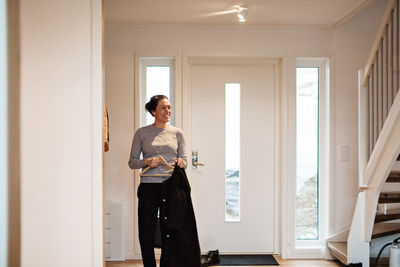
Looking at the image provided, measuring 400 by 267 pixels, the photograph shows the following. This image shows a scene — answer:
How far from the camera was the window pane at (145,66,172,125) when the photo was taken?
4133mm

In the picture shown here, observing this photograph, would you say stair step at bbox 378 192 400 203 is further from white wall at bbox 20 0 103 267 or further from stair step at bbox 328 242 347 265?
white wall at bbox 20 0 103 267

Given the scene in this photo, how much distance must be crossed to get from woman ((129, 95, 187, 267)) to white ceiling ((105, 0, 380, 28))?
2.62 feet

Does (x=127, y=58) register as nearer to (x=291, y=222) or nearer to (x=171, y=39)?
(x=171, y=39)

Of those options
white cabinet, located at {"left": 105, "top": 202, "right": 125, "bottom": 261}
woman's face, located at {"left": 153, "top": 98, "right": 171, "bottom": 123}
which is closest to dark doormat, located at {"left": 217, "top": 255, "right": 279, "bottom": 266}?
white cabinet, located at {"left": 105, "top": 202, "right": 125, "bottom": 261}

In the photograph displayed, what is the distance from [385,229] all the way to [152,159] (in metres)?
2.08

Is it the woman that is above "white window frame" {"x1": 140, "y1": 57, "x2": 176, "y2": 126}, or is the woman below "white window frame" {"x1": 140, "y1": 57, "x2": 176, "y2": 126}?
below

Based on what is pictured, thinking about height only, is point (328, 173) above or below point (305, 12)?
below

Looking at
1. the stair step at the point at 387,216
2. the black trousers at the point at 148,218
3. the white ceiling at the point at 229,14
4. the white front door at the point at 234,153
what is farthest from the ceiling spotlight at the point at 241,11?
the stair step at the point at 387,216

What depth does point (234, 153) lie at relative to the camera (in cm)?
416

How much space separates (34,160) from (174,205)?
1047 mm

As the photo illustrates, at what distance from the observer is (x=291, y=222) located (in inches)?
161

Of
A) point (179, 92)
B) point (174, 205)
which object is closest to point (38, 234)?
point (174, 205)
